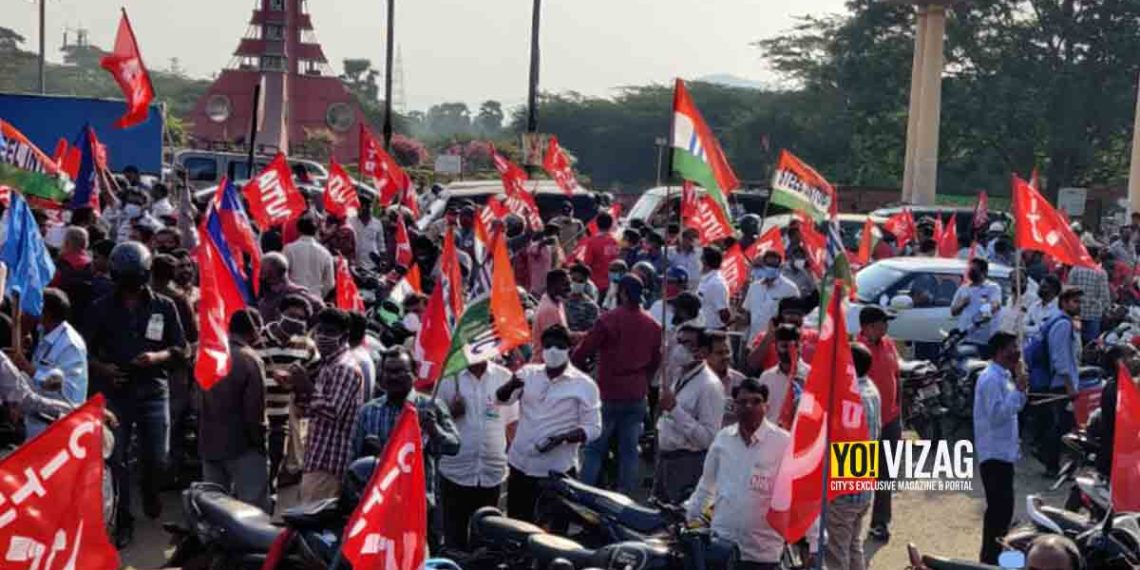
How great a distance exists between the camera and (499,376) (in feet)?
29.9

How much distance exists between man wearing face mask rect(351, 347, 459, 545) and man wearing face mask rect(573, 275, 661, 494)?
234cm

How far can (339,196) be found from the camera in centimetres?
1802

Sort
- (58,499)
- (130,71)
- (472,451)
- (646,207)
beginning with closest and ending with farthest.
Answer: (58,499) < (472,451) < (130,71) < (646,207)

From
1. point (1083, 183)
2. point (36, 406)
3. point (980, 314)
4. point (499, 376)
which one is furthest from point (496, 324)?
point (1083, 183)

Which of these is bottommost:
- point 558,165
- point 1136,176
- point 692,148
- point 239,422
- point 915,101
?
Result: point 239,422

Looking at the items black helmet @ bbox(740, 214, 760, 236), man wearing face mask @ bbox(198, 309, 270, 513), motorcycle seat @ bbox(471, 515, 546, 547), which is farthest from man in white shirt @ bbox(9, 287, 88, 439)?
black helmet @ bbox(740, 214, 760, 236)

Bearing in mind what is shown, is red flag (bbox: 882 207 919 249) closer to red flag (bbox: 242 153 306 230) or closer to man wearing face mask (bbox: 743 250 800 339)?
man wearing face mask (bbox: 743 250 800 339)

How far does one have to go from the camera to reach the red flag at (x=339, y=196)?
58.9ft

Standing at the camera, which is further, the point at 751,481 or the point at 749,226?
the point at 749,226

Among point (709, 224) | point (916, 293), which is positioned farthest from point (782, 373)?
point (916, 293)

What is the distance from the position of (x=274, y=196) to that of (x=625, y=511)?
326 inches

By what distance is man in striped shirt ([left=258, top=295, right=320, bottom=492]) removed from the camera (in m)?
9.48

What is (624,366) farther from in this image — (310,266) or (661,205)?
(661,205)

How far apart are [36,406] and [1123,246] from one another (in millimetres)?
17671
